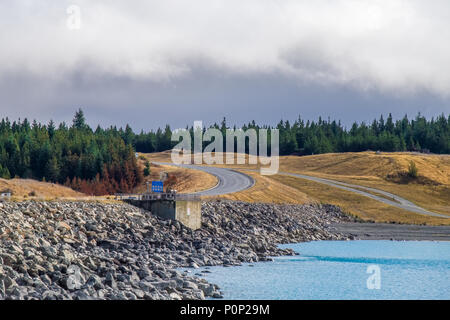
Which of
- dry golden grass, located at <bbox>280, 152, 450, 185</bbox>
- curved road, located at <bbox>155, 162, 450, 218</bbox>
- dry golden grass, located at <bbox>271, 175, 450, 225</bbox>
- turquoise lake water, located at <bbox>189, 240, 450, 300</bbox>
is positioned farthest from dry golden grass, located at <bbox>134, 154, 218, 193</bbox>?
dry golden grass, located at <bbox>280, 152, 450, 185</bbox>

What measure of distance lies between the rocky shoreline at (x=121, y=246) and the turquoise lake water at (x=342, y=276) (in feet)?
8.42

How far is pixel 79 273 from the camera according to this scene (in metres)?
30.3

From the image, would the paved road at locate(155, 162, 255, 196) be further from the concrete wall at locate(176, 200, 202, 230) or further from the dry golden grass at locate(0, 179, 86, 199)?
the concrete wall at locate(176, 200, 202, 230)

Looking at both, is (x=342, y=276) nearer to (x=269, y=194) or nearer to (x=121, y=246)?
(x=121, y=246)

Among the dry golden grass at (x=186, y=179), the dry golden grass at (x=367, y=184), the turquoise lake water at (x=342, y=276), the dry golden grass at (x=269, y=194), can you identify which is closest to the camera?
the turquoise lake water at (x=342, y=276)

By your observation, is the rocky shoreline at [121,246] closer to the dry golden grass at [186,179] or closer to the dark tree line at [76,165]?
the dry golden grass at [186,179]

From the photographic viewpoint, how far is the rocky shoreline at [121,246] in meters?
29.0

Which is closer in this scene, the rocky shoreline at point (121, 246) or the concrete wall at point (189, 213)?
the rocky shoreline at point (121, 246)

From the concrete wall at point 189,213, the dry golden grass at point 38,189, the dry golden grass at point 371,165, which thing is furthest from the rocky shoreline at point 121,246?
the dry golden grass at point 371,165

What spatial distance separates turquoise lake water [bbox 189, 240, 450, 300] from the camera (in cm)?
3638

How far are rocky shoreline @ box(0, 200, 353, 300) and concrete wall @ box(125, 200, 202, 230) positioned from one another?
4.27 feet
